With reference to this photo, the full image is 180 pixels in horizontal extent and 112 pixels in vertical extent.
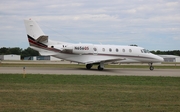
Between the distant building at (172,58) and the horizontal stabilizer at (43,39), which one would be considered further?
the distant building at (172,58)

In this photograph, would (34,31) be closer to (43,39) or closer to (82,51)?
(43,39)

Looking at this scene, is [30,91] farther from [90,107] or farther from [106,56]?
[106,56]

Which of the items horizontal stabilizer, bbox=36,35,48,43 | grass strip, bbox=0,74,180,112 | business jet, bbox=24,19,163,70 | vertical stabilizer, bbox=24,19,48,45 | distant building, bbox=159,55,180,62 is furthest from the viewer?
distant building, bbox=159,55,180,62

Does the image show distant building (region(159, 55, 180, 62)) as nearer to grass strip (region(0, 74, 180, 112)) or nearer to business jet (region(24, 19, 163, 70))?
business jet (region(24, 19, 163, 70))

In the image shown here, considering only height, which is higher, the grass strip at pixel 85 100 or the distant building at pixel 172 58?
the distant building at pixel 172 58

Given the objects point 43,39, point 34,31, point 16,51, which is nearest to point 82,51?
point 43,39

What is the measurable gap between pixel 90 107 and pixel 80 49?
83.3 ft

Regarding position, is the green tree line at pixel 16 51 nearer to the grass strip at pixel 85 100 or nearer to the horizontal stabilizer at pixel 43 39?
the horizontal stabilizer at pixel 43 39

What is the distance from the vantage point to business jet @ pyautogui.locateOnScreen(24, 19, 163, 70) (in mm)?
35594

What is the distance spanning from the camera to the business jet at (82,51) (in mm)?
35594

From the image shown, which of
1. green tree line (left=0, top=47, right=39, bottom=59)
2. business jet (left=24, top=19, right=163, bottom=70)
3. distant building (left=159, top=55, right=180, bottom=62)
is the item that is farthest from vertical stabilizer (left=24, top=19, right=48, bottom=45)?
green tree line (left=0, top=47, right=39, bottom=59)

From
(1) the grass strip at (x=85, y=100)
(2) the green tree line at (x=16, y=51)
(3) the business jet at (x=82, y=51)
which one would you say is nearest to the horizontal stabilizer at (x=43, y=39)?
(3) the business jet at (x=82, y=51)

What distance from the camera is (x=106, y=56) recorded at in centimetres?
3838

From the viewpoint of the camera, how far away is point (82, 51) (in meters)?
37.3
